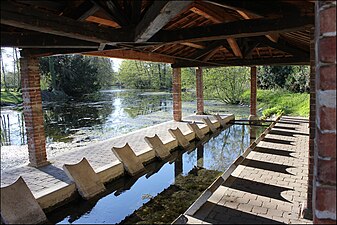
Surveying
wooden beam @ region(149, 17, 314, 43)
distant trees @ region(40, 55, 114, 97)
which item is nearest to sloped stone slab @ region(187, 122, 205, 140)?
wooden beam @ region(149, 17, 314, 43)

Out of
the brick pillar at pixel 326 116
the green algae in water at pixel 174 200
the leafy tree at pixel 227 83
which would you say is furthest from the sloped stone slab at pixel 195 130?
the leafy tree at pixel 227 83

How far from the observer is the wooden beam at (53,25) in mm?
2482

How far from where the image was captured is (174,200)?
4.39m

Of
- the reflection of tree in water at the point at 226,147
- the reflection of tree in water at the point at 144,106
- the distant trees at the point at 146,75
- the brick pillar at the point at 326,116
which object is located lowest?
the reflection of tree in water at the point at 226,147

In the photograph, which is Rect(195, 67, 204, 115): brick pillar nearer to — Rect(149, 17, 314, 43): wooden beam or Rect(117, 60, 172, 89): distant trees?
Rect(149, 17, 314, 43): wooden beam

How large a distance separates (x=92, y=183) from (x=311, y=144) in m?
3.40

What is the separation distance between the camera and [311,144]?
3205mm

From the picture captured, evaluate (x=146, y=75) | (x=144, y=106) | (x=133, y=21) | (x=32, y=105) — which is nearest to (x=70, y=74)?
(x=144, y=106)

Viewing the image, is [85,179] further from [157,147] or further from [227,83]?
[227,83]

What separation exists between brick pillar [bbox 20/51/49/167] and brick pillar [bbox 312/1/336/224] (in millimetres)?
5312

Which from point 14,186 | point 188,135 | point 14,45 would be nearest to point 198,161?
point 188,135

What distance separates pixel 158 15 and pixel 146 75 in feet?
103

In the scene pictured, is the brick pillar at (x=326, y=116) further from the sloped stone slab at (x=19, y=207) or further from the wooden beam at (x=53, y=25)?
the sloped stone slab at (x=19, y=207)

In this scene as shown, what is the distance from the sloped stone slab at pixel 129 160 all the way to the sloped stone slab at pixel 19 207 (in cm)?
197
